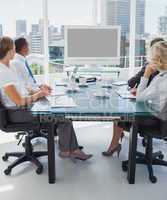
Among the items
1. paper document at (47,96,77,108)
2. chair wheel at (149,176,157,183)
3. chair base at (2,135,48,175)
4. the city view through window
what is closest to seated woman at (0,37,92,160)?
paper document at (47,96,77,108)

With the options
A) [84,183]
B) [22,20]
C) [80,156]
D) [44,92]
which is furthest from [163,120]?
[22,20]

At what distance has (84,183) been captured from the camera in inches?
100

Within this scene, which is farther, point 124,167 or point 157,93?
point 124,167

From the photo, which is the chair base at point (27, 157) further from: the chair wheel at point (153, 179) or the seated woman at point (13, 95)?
the chair wheel at point (153, 179)

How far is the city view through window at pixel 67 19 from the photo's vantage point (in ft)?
16.2

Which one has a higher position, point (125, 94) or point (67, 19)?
point (67, 19)

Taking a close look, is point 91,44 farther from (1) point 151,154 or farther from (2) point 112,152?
(1) point 151,154

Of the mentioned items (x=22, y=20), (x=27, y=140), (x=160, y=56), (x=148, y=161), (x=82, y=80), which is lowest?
(x=148, y=161)

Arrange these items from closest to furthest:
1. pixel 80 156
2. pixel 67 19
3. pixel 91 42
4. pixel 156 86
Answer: pixel 156 86 < pixel 80 156 < pixel 91 42 < pixel 67 19

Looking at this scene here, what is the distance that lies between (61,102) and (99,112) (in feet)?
1.28

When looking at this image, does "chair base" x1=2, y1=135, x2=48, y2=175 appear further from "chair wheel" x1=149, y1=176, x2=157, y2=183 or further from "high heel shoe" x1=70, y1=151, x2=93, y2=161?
"chair wheel" x1=149, y1=176, x2=157, y2=183

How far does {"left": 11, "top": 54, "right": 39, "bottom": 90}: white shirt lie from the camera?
307 cm

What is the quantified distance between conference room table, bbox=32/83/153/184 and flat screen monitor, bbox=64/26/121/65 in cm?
100

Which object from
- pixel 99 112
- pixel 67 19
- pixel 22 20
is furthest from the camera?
pixel 67 19
